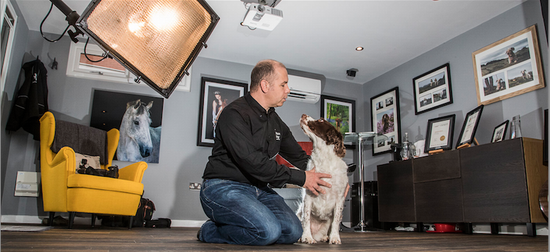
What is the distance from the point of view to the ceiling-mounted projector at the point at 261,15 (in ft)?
12.0

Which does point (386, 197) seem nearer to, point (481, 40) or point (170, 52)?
point (481, 40)

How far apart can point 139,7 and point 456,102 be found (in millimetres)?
4489

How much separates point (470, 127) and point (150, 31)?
3.97 m

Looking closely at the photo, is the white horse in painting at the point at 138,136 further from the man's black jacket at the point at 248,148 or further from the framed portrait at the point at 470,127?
the framed portrait at the point at 470,127

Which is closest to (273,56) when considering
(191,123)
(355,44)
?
(355,44)

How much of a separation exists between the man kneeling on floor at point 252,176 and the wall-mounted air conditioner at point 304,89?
3.71 meters

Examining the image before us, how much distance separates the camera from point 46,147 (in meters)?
3.89

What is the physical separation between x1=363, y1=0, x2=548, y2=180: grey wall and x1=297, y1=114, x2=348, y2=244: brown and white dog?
2.65m

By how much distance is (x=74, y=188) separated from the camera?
3500mm

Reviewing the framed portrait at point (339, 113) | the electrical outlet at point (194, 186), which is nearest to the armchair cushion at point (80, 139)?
the electrical outlet at point (194, 186)

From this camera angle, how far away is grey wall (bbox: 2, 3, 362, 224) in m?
4.43

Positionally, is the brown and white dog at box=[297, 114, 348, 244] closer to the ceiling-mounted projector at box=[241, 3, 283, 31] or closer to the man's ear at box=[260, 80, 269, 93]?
the man's ear at box=[260, 80, 269, 93]

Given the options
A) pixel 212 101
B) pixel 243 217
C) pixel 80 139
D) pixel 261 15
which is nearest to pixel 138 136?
pixel 80 139

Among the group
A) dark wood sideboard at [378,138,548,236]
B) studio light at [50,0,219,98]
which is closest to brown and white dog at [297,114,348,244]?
studio light at [50,0,219,98]
